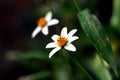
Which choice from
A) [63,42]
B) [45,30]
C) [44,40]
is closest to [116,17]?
[45,30]

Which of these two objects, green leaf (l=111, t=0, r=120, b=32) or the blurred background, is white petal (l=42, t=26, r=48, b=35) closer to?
the blurred background

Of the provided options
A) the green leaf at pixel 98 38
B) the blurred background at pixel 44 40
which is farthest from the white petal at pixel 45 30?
the green leaf at pixel 98 38

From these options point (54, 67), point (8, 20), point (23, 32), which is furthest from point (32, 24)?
point (54, 67)

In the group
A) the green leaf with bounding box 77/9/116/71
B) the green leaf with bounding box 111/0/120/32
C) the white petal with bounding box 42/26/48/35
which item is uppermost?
the white petal with bounding box 42/26/48/35

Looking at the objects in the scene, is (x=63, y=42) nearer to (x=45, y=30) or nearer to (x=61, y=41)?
(x=61, y=41)

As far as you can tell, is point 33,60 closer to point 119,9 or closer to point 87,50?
point 87,50

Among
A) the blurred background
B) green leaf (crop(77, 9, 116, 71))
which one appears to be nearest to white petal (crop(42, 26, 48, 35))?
the blurred background

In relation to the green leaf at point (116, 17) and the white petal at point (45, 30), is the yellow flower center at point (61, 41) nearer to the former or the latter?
the white petal at point (45, 30)
